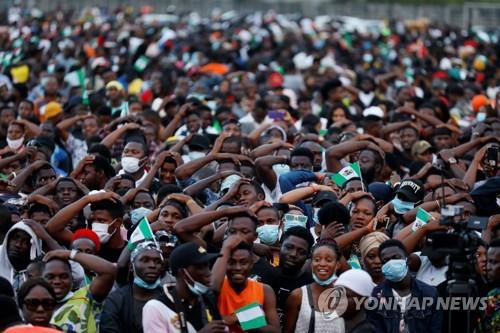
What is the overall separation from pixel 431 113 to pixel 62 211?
9.10 meters

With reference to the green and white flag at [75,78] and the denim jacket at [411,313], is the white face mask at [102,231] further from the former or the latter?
the green and white flag at [75,78]

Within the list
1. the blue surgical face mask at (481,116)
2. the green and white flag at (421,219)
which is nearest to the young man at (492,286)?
the green and white flag at (421,219)

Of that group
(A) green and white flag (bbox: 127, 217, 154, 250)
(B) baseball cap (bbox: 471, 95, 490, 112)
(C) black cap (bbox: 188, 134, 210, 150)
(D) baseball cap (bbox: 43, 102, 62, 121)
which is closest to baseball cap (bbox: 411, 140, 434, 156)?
(C) black cap (bbox: 188, 134, 210, 150)

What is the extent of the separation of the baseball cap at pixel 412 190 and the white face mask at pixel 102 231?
8.50 ft

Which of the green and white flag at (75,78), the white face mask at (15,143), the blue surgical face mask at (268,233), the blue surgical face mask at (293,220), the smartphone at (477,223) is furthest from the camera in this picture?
the green and white flag at (75,78)

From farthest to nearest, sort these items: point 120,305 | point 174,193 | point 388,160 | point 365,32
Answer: point 365,32 → point 388,160 → point 174,193 → point 120,305

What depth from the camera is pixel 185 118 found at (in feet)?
60.1

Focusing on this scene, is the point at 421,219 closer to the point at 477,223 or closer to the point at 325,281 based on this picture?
the point at 477,223

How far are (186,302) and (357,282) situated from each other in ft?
3.82

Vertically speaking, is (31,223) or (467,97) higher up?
(31,223)

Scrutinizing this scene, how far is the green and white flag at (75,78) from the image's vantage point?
24.2 meters

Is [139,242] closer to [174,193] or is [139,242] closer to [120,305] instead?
[120,305]

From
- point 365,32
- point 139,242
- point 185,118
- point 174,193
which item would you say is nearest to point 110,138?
point 185,118

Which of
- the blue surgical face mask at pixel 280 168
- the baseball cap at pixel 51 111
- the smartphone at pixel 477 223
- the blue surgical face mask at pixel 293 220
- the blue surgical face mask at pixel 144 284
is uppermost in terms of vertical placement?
the smartphone at pixel 477 223
